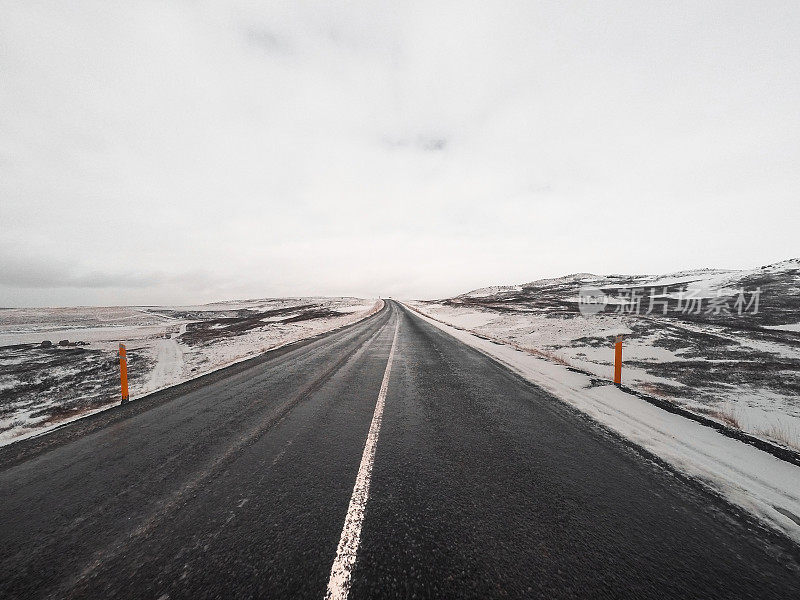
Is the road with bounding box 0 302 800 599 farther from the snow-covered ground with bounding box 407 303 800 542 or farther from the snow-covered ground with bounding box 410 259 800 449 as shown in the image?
the snow-covered ground with bounding box 410 259 800 449

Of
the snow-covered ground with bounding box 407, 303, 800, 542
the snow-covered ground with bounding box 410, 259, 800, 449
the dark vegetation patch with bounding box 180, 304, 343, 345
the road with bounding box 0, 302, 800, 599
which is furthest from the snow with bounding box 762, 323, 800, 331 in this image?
the dark vegetation patch with bounding box 180, 304, 343, 345

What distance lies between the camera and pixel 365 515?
9.52 ft

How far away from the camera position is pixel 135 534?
2732 millimetres

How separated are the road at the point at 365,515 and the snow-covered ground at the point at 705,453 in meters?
0.30

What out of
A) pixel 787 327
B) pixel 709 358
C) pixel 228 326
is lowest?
pixel 228 326

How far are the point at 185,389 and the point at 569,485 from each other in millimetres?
8061

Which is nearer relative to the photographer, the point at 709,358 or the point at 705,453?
the point at 705,453

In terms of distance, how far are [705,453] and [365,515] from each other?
14.6ft

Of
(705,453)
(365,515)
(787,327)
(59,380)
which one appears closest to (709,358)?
(705,453)

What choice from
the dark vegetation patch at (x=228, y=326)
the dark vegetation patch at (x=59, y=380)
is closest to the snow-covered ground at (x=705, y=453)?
the dark vegetation patch at (x=59, y=380)

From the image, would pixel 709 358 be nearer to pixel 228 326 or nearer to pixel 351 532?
pixel 351 532

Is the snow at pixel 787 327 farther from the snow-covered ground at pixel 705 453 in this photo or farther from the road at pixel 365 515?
the road at pixel 365 515

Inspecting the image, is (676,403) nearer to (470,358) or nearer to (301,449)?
(470,358)

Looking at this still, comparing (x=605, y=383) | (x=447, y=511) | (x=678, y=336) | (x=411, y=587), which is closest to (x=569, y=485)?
(x=447, y=511)
